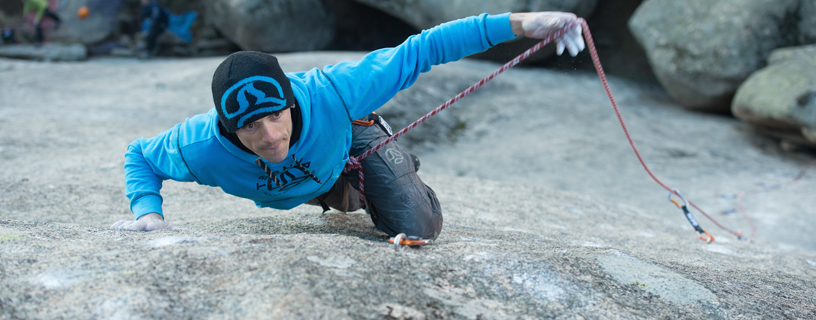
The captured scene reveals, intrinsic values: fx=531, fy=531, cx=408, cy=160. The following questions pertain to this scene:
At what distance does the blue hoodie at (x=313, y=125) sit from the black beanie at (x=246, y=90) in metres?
0.17

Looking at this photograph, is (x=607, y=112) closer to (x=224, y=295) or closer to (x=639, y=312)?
(x=639, y=312)

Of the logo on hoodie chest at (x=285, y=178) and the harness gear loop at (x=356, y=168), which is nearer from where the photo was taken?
the logo on hoodie chest at (x=285, y=178)

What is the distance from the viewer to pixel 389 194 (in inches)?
75.7

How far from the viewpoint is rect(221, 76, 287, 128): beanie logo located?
143 centimetres

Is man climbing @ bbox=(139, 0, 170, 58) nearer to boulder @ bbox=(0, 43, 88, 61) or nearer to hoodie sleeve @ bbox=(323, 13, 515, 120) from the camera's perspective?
boulder @ bbox=(0, 43, 88, 61)

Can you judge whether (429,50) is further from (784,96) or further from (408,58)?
(784,96)

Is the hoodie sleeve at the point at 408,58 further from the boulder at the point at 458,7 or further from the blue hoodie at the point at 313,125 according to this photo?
the boulder at the point at 458,7

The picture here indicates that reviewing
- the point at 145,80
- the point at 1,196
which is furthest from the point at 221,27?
the point at 1,196

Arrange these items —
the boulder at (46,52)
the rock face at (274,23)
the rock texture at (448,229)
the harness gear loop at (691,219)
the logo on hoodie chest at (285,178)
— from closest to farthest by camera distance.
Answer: the rock texture at (448,229) < the logo on hoodie chest at (285,178) < the harness gear loop at (691,219) < the boulder at (46,52) < the rock face at (274,23)

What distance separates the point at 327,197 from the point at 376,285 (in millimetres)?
930

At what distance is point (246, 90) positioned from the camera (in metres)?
1.43

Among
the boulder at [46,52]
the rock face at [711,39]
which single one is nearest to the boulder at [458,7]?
the rock face at [711,39]

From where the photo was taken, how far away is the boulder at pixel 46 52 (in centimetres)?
826

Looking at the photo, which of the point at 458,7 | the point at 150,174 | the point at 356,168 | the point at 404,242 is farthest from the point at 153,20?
the point at 404,242
